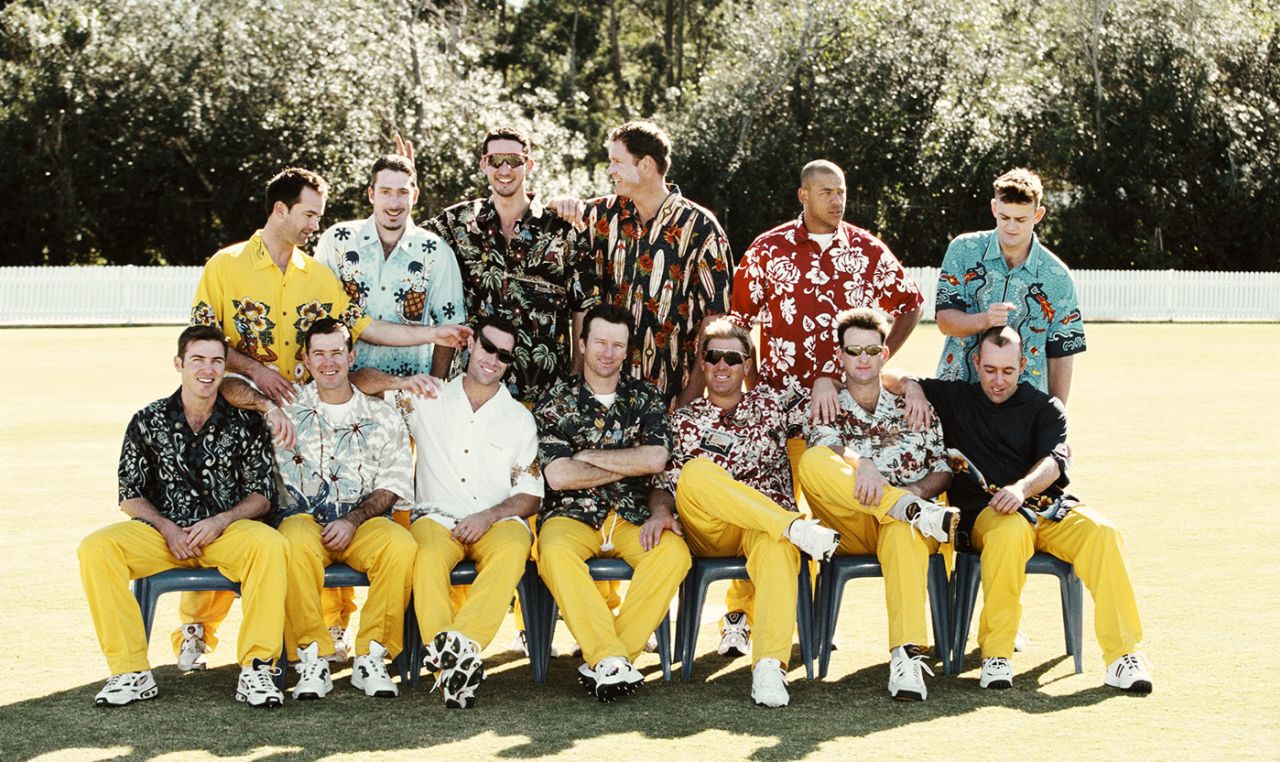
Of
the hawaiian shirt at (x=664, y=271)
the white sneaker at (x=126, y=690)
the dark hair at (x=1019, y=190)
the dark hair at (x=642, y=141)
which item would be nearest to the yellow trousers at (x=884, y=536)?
the hawaiian shirt at (x=664, y=271)

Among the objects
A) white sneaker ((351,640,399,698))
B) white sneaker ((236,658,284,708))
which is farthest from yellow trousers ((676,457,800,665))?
white sneaker ((236,658,284,708))

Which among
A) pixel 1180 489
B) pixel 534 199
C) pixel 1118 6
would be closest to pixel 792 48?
pixel 1118 6

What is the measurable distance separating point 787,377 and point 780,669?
156 centimetres

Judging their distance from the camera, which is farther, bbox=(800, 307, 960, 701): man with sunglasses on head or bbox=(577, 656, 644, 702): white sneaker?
bbox=(800, 307, 960, 701): man with sunglasses on head

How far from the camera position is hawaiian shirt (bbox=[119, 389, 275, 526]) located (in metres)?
5.38

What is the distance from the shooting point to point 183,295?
90.7 feet

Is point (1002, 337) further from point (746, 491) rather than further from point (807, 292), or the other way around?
point (746, 491)

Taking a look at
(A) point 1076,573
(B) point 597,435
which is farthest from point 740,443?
(A) point 1076,573

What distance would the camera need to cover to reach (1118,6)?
33875mm

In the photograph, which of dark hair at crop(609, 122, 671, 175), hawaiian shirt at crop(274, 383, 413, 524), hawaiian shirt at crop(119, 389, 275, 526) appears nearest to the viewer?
hawaiian shirt at crop(119, 389, 275, 526)

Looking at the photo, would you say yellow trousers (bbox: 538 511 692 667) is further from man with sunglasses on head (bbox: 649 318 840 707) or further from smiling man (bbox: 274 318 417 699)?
smiling man (bbox: 274 318 417 699)

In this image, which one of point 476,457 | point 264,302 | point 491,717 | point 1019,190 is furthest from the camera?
point 1019,190

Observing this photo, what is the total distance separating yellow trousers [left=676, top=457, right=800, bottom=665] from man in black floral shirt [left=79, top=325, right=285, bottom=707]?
4.91 feet

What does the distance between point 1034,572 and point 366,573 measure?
8.08 ft
